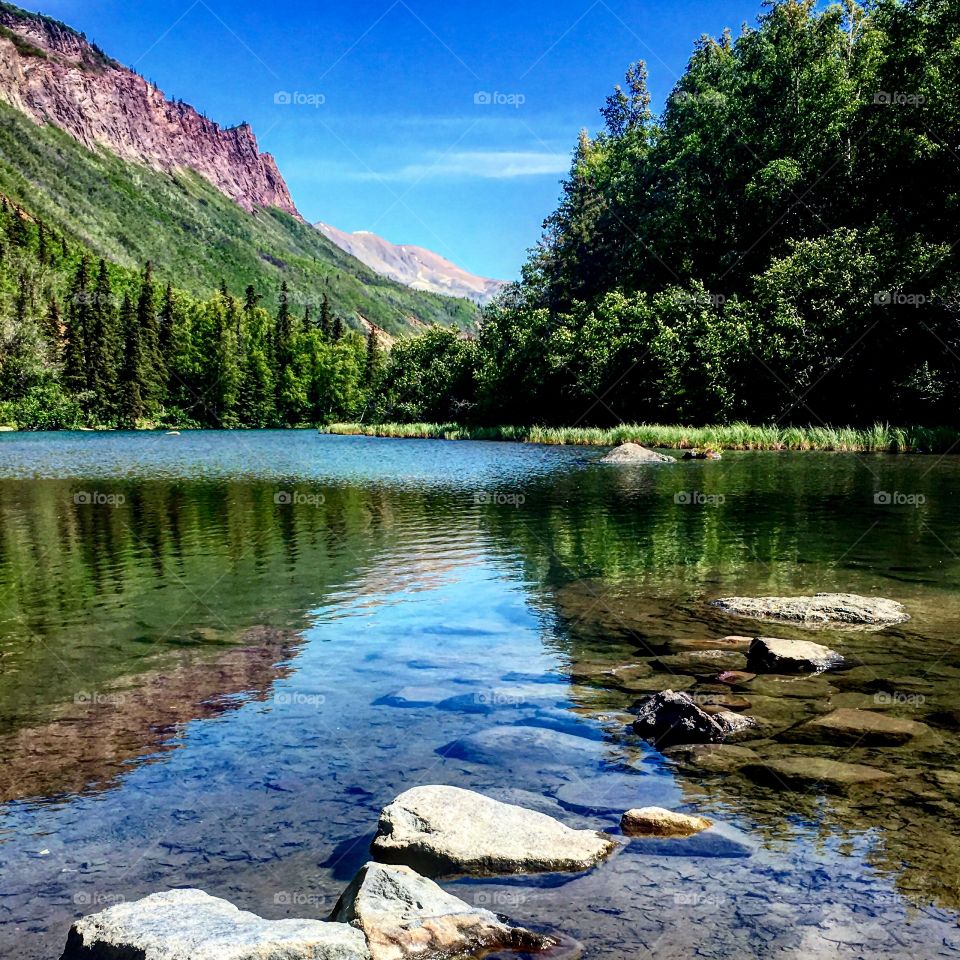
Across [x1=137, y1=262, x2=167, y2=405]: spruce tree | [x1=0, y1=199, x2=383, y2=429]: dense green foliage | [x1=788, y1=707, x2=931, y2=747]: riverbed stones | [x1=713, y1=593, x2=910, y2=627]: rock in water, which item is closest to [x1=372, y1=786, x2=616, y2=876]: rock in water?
[x1=788, y1=707, x2=931, y2=747]: riverbed stones

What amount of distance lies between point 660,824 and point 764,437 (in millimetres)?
50512

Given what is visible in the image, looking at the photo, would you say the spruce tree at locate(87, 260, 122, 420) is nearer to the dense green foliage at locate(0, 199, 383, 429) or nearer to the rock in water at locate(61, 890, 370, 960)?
the dense green foliage at locate(0, 199, 383, 429)

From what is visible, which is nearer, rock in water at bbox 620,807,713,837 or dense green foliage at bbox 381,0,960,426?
rock in water at bbox 620,807,713,837

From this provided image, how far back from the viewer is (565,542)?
20750 millimetres

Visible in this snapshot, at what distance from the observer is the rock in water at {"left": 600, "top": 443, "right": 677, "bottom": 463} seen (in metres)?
47.0

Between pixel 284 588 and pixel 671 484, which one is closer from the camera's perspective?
pixel 284 588

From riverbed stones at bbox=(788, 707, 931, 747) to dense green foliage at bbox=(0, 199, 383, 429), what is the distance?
119 meters

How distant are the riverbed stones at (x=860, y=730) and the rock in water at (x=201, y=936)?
5140 millimetres

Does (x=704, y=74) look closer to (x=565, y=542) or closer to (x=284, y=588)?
(x=565, y=542)

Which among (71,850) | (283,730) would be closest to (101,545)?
(283,730)

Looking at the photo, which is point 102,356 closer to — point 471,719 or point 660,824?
point 471,719

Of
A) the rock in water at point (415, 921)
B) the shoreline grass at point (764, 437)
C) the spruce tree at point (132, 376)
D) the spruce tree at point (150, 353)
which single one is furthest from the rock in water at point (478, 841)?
the spruce tree at point (150, 353)

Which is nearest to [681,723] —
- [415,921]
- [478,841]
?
[478,841]

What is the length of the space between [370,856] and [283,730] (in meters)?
2.90
